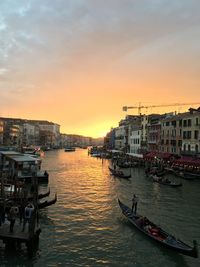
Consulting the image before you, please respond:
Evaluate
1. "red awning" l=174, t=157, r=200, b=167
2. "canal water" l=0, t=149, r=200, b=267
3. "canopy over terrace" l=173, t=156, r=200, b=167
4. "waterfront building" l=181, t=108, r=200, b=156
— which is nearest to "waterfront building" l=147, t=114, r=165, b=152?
"waterfront building" l=181, t=108, r=200, b=156

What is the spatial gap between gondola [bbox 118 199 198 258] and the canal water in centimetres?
48

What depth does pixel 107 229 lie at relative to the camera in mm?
27672

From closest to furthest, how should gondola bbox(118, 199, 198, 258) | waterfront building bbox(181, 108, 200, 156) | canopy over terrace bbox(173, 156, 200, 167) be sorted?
gondola bbox(118, 199, 198, 258) < canopy over terrace bbox(173, 156, 200, 167) < waterfront building bbox(181, 108, 200, 156)

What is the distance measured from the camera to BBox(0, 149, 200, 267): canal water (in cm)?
2131

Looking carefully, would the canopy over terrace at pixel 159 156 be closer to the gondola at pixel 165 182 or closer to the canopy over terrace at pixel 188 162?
the canopy over terrace at pixel 188 162

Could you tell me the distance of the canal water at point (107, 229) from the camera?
69.9 ft

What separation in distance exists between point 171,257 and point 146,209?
13142 mm

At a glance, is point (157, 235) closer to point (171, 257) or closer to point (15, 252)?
point (171, 257)

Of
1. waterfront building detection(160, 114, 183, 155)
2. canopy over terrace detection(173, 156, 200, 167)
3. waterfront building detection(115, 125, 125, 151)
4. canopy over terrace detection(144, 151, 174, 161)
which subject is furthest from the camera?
waterfront building detection(115, 125, 125, 151)

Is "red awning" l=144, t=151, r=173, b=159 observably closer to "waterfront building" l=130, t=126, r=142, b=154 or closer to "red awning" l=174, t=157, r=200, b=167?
"red awning" l=174, t=157, r=200, b=167

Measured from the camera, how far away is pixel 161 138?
8556cm

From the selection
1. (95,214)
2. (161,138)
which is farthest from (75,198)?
(161,138)

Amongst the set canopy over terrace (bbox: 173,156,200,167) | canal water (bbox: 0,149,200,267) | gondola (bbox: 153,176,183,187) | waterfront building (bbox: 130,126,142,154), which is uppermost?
waterfront building (bbox: 130,126,142,154)

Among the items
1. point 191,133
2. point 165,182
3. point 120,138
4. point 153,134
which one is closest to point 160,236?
point 165,182
